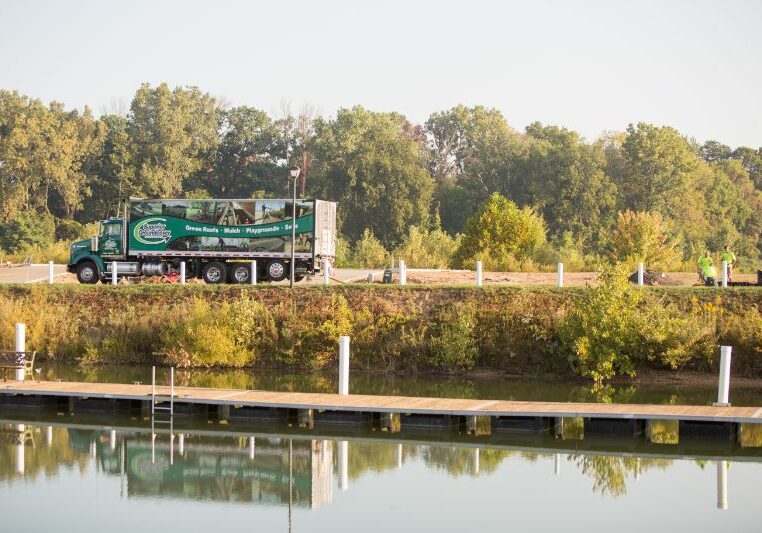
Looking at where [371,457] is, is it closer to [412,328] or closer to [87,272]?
[412,328]

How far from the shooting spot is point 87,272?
45.2 meters

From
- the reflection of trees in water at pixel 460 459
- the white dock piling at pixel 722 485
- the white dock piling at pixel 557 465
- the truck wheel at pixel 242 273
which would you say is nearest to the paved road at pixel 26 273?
the truck wheel at pixel 242 273

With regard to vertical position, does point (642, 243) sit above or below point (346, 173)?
below

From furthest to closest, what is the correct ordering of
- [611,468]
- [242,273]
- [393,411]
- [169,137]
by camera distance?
[169,137]
[242,273]
[393,411]
[611,468]

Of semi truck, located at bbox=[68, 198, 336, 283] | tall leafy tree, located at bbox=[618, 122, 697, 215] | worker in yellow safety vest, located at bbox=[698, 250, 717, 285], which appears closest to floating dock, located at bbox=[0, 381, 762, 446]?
worker in yellow safety vest, located at bbox=[698, 250, 717, 285]

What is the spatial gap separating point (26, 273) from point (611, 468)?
117 ft

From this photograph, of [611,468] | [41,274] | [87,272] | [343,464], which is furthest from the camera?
[41,274]

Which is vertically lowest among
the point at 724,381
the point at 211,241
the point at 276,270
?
the point at 724,381

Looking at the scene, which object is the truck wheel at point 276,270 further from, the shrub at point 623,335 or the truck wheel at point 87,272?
the shrub at point 623,335

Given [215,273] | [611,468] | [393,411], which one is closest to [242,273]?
[215,273]

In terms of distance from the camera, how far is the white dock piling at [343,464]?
22.4 m

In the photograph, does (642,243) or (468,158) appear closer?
(642,243)

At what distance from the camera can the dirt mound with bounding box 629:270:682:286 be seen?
42.0 m

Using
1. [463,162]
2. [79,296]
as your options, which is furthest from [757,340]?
[463,162]
